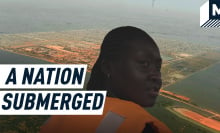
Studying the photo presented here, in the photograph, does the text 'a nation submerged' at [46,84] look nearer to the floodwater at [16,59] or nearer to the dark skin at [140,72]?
the dark skin at [140,72]

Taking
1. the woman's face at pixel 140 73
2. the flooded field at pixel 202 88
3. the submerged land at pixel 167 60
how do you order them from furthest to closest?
the flooded field at pixel 202 88
the submerged land at pixel 167 60
the woman's face at pixel 140 73

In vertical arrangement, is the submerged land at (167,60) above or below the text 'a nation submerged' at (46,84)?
below

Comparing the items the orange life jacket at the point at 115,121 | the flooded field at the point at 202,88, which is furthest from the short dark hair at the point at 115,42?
the flooded field at the point at 202,88

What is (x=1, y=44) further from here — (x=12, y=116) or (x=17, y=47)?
(x=12, y=116)

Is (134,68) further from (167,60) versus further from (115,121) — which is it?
(167,60)

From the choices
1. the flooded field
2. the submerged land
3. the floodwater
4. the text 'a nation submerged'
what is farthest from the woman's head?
the floodwater

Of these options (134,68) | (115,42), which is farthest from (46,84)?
(134,68)

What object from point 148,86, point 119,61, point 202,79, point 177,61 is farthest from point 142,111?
point 177,61
